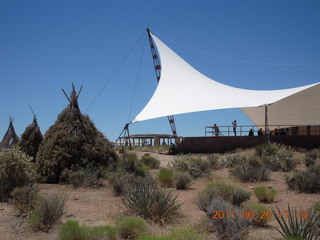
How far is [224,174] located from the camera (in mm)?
15328

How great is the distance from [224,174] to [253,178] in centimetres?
219

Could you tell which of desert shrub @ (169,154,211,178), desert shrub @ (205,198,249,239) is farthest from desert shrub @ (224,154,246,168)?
desert shrub @ (205,198,249,239)

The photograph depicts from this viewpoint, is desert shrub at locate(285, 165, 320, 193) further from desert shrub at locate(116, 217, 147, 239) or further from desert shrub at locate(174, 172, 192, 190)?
desert shrub at locate(116, 217, 147, 239)

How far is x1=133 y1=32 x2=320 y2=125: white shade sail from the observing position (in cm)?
2744

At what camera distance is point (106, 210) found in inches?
343

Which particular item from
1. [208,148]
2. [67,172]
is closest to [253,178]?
[67,172]

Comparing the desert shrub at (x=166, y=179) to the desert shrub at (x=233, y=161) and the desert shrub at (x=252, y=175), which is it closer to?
the desert shrub at (x=252, y=175)

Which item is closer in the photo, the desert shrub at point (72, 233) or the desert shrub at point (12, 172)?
the desert shrub at point (72, 233)

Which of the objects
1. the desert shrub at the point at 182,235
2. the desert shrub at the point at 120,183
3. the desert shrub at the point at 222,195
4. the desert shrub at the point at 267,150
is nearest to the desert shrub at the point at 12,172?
the desert shrub at the point at 120,183

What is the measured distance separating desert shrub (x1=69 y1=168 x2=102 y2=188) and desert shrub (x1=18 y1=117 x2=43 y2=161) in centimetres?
541

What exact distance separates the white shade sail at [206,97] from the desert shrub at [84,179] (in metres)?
15.1

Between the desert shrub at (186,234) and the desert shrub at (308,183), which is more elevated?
the desert shrub at (308,183)

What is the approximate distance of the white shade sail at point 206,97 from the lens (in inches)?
1080

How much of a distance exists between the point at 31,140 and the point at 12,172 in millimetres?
7363
